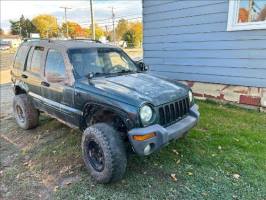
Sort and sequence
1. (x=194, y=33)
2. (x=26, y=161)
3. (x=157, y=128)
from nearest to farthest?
(x=157, y=128)
(x=26, y=161)
(x=194, y=33)

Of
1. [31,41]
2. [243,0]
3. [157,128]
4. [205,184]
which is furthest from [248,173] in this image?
[31,41]

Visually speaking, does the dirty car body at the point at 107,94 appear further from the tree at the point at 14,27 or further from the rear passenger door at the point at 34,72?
the tree at the point at 14,27

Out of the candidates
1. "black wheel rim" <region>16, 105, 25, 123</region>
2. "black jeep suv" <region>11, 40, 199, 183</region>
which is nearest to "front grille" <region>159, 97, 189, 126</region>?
"black jeep suv" <region>11, 40, 199, 183</region>

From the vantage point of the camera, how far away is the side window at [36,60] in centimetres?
471

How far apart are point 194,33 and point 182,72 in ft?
3.70

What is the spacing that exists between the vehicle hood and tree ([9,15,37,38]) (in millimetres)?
68534

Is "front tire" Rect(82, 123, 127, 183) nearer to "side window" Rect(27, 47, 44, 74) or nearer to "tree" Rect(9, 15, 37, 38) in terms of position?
"side window" Rect(27, 47, 44, 74)

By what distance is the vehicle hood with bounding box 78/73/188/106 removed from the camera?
3.25m

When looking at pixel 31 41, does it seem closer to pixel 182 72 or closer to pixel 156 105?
pixel 156 105

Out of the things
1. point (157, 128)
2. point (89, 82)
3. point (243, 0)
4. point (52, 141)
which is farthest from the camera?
point (243, 0)

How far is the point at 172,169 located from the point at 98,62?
2105 millimetres

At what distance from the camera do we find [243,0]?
578 cm

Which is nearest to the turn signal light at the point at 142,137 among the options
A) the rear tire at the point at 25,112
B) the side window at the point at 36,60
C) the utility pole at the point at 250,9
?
the side window at the point at 36,60

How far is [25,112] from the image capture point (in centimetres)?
530
